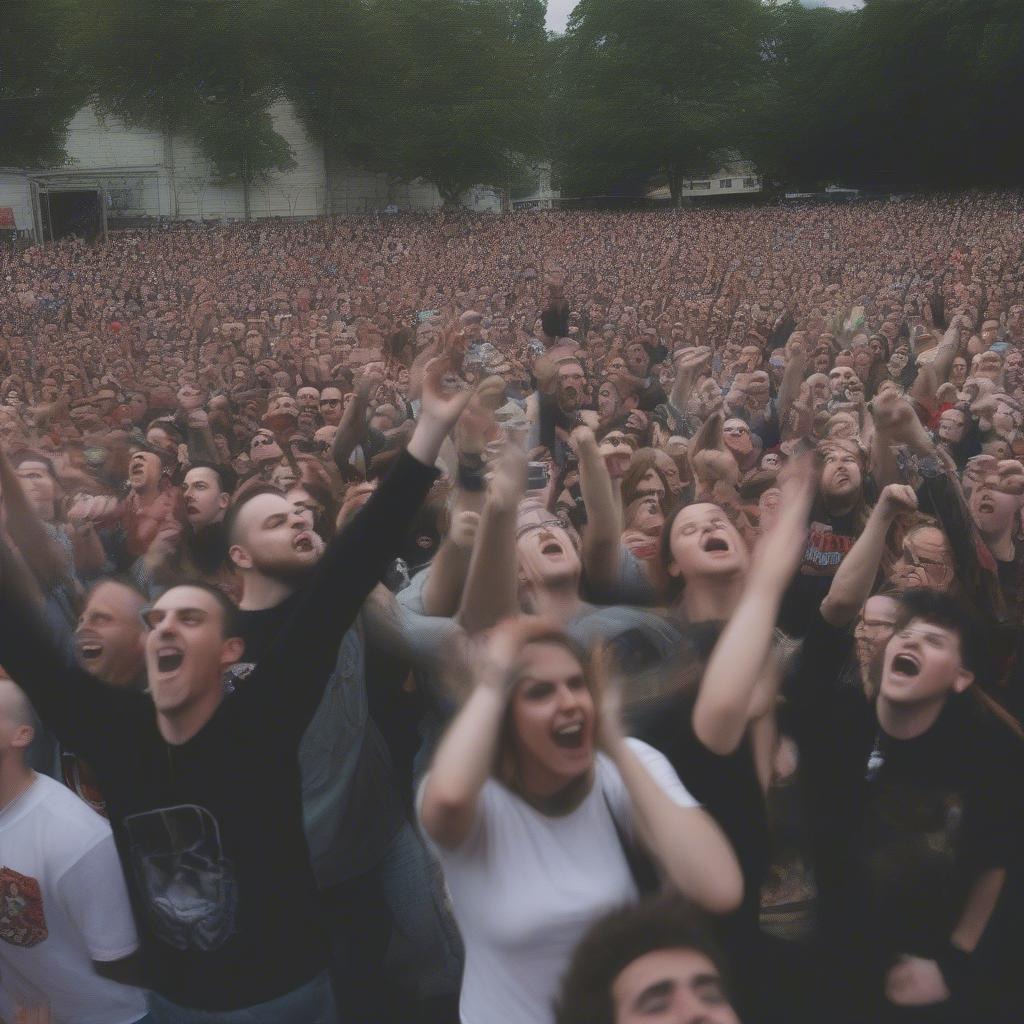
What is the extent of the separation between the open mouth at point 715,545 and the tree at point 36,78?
297 inches

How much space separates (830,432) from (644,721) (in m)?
2.77

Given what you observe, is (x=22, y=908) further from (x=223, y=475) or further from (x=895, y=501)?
(x=223, y=475)

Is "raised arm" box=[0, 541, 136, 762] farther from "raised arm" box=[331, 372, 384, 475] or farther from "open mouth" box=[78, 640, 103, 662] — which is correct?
"raised arm" box=[331, 372, 384, 475]

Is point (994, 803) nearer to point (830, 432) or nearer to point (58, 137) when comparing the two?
point (830, 432)

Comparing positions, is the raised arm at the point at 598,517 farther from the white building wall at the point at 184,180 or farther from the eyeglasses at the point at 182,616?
the white building wall at the point at 184,180

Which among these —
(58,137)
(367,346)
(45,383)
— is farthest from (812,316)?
(58,137)

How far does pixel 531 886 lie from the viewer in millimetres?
1547

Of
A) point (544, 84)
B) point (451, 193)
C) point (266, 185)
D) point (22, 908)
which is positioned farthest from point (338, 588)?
point (451, 193)

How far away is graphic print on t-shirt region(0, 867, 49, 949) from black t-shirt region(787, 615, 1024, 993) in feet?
4.34

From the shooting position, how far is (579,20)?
1369 cm

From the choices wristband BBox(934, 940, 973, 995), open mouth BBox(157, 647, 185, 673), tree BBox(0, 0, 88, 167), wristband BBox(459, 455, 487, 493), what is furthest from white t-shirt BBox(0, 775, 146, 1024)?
tree BBox(0, 0, 88, 167)

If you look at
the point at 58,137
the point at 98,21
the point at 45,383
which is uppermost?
the point at 98,21

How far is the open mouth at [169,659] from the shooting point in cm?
182

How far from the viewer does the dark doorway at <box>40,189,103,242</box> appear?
44.9 feet
